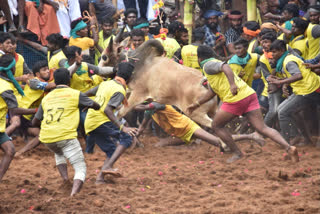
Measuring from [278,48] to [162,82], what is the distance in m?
1.99

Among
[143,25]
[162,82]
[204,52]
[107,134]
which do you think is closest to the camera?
[107,134]

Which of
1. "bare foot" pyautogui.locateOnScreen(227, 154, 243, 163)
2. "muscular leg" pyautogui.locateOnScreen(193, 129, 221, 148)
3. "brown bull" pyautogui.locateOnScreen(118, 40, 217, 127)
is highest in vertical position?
"brown bull" pyautogui.locateOnScreen(118, 40, 217, 127)

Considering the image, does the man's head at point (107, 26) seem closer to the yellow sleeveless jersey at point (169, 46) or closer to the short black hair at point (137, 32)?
the short black hair at point (137, 32)

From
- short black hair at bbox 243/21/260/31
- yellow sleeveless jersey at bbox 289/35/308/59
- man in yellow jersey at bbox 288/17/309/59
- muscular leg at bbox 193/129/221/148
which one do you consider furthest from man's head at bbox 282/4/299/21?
muscular leg at bbox 193/129/221/148

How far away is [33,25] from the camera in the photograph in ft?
34.1

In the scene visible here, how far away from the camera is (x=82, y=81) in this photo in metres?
8.74

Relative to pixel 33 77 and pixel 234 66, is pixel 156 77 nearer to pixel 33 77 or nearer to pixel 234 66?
pixel 234 66

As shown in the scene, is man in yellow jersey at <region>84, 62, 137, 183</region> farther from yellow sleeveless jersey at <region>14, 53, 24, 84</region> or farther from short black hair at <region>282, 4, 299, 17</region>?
short black hair at <region>282, 4, 299, 17</region>

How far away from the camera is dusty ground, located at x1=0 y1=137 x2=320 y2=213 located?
590 cm

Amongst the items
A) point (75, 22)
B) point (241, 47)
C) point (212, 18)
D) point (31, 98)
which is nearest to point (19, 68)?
point (31, 98)

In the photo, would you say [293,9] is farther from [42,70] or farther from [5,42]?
[5,42]

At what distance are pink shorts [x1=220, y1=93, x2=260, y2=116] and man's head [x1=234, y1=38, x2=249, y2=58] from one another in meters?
1.21

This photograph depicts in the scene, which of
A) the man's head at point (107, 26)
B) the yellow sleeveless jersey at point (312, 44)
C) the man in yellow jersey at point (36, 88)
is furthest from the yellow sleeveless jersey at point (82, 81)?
the yellow sleeveless jersey at point (312, 44)

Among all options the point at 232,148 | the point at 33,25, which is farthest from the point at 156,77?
the point at 33,25
